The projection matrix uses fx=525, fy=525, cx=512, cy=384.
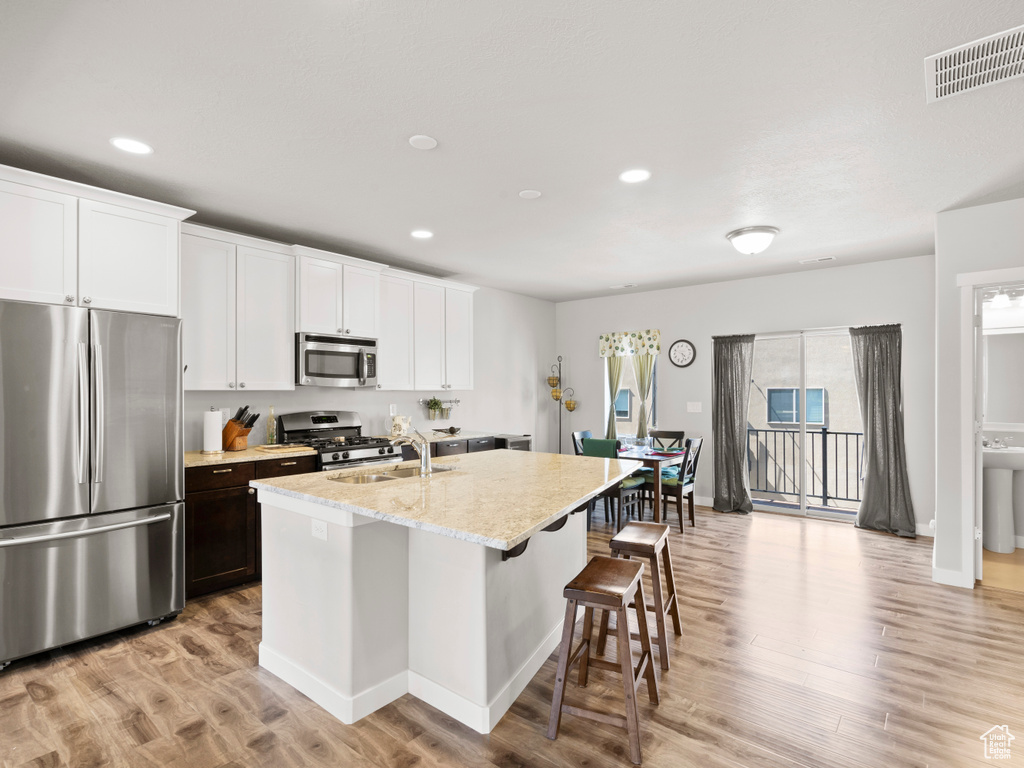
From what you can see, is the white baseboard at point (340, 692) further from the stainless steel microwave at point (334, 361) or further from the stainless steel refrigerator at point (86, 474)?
the stainless steel microwave at point (334, 361)

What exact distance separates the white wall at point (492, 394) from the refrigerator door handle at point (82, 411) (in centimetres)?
124

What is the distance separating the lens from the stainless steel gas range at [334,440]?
13.6 ft

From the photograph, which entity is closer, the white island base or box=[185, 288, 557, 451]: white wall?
the white island base

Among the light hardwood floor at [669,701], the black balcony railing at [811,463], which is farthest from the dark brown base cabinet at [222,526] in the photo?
the black balcony railing at [811,463]

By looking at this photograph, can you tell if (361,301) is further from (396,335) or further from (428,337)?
(428,337)

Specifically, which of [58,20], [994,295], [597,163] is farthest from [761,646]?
[58,20]

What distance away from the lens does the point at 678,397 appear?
21.3 ft

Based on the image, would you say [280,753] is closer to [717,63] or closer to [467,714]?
[467,714]

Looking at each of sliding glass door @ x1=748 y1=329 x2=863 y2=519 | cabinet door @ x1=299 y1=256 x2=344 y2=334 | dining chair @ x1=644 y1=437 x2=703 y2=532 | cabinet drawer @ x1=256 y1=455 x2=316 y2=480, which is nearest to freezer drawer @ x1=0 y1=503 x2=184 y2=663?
cabinet drawer @ x1=256 y1=455 x2=316 y2=480

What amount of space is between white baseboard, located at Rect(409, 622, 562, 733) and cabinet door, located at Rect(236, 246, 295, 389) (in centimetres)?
261

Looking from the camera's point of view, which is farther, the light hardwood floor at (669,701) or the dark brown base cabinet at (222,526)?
the dark brown base cabinet at (222,526)

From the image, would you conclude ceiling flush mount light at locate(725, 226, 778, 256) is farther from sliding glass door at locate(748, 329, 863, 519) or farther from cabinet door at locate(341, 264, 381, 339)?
cabinet door at locate(341, 264, 381, 339)

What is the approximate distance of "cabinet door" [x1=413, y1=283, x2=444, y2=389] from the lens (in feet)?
17.2

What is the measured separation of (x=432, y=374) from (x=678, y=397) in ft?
10.1
